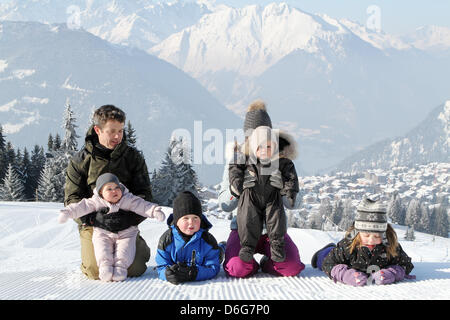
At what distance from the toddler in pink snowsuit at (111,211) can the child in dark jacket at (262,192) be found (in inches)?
38.5

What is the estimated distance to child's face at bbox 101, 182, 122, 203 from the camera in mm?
5133

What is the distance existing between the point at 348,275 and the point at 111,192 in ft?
9.36

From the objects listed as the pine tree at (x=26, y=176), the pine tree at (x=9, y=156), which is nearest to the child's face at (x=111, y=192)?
the pine tree at (x=9, y=156)

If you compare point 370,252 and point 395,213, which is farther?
point 395,213

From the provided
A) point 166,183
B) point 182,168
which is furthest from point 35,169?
point 182,168

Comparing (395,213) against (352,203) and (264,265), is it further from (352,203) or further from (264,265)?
(264,265)

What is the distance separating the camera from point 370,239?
4988 mm

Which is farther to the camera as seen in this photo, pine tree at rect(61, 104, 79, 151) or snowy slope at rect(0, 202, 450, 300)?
pine tree at rect(61, 104, 79, 151)

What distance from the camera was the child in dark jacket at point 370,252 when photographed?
193 inches

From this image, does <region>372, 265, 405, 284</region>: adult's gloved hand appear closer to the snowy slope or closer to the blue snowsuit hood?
the snowy slope

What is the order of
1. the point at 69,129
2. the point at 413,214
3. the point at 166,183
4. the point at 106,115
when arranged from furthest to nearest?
the point at 413,214
the point at 69,129
the point at 166,183
the point at 106,115

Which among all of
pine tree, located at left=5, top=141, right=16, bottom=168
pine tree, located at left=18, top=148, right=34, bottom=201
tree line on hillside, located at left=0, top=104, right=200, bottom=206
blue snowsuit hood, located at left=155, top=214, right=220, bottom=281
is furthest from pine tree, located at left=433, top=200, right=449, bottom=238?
blue snowsuit hood, located at left=155, top=214, right=220, bottom=281

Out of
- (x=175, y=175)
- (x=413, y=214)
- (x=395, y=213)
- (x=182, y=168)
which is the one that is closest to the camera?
(x=182, y=168)

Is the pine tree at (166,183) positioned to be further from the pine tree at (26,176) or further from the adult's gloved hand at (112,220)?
the adult's gloved hand at (112,220)
